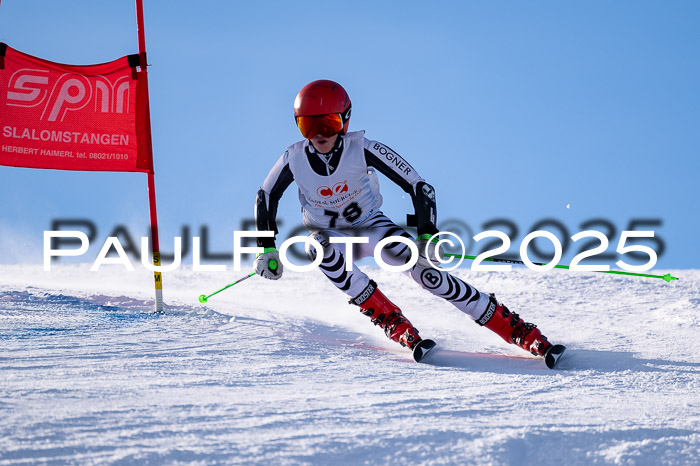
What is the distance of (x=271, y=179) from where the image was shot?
453 cm

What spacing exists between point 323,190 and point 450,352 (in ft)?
4.40

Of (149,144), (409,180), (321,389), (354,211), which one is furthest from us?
(149,144)

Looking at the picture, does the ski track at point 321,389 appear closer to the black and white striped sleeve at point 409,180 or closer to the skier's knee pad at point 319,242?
the skier's knee pad at point 319,242

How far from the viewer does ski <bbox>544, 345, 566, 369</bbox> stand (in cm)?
409

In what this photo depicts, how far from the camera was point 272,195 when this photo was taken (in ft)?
14.9

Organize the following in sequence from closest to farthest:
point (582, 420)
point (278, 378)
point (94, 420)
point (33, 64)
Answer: point (94, 420), point (582, 420), point (278, 378), point (33, 64)

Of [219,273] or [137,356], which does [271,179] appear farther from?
[219,273]

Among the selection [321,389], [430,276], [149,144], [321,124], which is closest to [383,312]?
[430,276]

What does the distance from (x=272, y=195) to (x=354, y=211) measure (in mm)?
543

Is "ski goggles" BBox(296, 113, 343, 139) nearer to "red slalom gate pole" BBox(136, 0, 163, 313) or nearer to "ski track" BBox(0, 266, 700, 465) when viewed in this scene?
"ski track" BBox(0, 266, 700, 465)

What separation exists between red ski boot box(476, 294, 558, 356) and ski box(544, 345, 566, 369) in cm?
17

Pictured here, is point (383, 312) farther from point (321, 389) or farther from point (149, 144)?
point (149, 144)

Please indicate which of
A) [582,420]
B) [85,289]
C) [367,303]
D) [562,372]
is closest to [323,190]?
[367,303]

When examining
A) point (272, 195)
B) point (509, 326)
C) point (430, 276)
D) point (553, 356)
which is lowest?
point (553, 356)
